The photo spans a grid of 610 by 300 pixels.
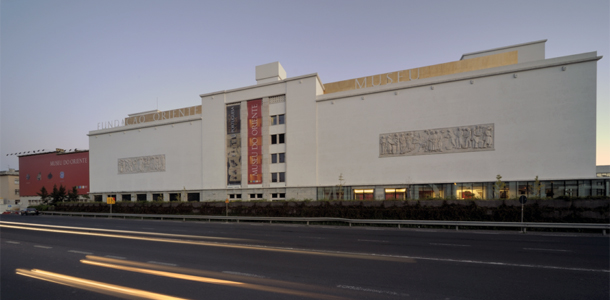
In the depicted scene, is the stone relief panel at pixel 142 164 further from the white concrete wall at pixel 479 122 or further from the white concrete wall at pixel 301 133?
the white concrete wall at pixel 479 122

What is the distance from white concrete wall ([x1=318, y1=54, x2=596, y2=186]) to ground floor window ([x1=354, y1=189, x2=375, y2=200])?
111 centimetres

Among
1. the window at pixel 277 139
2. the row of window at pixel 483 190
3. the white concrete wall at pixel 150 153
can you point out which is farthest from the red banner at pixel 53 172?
the row of window at pixel 483 190

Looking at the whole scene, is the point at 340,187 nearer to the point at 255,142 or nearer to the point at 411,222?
the point at 411,222

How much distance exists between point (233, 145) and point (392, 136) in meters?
21.5

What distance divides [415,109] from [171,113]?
37562mm

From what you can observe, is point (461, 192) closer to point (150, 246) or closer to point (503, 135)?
point (503, 135)

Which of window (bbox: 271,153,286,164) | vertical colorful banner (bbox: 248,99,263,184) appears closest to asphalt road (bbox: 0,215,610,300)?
window (bbox: 271,153,286,164)

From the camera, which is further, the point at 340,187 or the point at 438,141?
the point at 340,187

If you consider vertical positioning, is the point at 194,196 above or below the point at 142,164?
below

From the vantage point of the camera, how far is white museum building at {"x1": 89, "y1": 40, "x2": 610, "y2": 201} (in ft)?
85.4

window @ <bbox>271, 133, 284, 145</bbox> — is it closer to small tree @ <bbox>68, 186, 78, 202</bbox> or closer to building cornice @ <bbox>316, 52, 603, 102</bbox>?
building cornice @ <bbox>316, 52, 603, 102</bbox>

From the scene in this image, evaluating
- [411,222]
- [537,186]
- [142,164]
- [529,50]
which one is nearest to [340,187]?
[411,222]

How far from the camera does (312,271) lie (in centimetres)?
825

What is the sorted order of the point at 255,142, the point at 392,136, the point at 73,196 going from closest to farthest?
1. the point at 392,136
2. the point at 255,142
3. the point at 73,196
